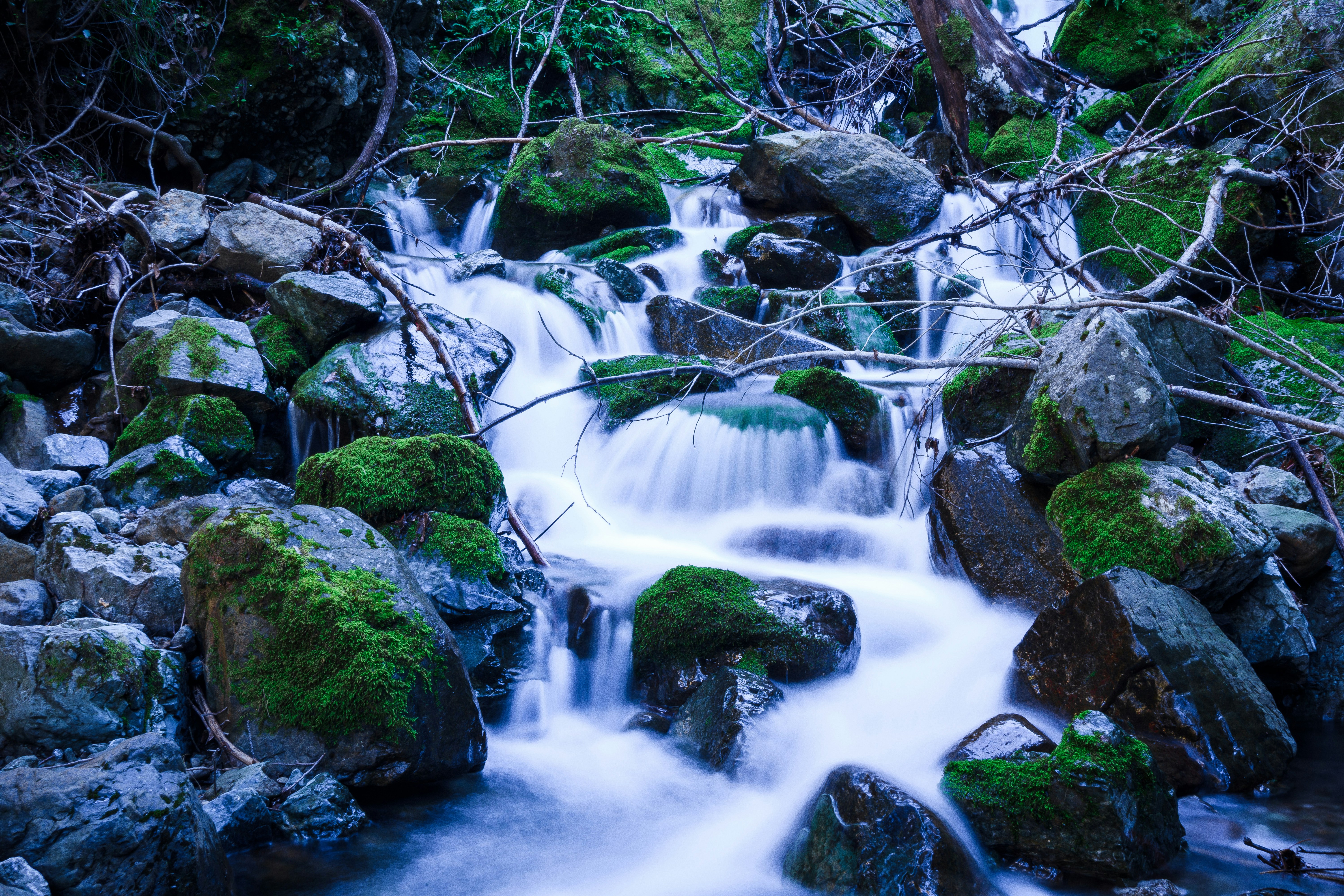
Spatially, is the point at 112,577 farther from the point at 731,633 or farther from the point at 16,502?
the point at 731,633

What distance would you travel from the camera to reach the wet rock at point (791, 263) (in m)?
8.75

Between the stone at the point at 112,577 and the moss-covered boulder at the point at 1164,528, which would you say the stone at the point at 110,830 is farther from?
the moss-covered boulder at the point at 1164,528

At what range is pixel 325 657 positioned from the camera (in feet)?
10.2

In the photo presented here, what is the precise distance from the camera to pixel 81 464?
518 cm

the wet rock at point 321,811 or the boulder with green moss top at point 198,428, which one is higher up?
the boulder with green moss top at point 198,428

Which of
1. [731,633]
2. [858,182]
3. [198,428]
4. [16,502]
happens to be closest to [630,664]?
[731,633]

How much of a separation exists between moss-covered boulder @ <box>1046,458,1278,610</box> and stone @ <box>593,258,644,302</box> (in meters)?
5.37

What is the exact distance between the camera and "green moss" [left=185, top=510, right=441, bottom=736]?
307 cm

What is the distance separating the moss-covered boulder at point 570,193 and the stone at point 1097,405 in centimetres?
656

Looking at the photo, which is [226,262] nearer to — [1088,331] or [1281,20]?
[1088,331]

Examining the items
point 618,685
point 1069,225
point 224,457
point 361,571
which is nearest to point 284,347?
point 224,457

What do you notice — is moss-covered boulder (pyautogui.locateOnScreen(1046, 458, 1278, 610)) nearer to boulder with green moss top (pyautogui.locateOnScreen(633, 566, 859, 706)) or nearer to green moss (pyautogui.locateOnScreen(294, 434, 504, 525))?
boulder with green moss top (pyautogui.locateOnScreen(633, 566, 859, 706))

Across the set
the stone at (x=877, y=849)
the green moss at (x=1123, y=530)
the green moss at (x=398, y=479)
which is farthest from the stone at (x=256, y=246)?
the green moss at (x=1123, y=530)

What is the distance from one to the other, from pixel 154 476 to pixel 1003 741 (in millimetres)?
4852
